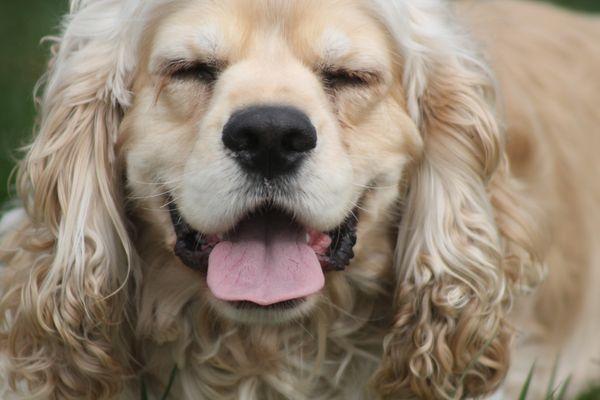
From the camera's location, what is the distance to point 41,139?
11.2 feet

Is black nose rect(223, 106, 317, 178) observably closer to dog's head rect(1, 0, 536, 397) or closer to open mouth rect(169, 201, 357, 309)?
dog's head rect(1, 0, 536, 397)

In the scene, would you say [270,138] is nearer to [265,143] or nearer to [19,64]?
[265,143]

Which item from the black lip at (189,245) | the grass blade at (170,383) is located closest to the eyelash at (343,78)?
the black lip at (189,245)

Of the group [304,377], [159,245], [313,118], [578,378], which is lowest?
[578,378]

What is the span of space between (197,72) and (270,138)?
415mm

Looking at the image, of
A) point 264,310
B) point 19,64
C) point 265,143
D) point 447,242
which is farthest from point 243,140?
point 19,64

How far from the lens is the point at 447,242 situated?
3523 millimetres

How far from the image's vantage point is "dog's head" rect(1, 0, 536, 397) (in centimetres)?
313

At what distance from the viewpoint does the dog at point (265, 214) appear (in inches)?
125

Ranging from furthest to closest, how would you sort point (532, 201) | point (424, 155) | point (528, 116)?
point (528, 116) → point (532, 201) → point (424, 155)

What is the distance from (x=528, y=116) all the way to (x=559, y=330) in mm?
910

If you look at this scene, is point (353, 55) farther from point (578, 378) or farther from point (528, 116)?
point (578, 378)

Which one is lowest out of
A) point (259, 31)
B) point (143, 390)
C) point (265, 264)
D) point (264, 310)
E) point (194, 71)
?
point (143, 390)

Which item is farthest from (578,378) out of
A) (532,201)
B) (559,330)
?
(532,201)
